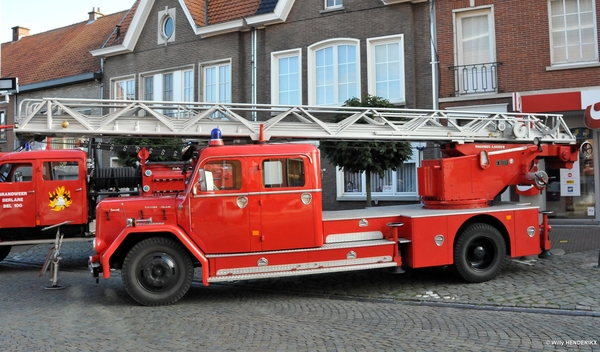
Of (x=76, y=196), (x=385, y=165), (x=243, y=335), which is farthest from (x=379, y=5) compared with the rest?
(x=243, y=335)

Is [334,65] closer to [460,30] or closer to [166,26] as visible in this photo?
[460,30]

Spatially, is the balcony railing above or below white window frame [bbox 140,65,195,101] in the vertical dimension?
below

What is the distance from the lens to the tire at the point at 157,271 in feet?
25.0

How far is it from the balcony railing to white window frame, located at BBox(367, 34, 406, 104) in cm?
158

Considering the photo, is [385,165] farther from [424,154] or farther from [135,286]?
[135,286]

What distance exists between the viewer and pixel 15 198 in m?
11.2

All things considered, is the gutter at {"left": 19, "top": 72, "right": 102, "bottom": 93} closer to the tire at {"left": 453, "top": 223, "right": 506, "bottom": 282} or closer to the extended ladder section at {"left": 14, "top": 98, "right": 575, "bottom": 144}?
the extended ladder section at {"left": 14, "top": 98, "right": 575, "bottom": 144}

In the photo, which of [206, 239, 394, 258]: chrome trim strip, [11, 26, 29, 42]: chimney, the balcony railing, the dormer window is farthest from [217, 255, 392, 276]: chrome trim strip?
[11, 26, 29, 42]: chimney

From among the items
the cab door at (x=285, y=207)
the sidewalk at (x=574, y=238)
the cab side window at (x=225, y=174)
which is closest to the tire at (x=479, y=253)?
the sidewalk at (x=574, y=238)

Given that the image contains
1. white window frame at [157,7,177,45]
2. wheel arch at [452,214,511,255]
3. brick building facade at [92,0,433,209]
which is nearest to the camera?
wheel arch at [452,214,511,255]

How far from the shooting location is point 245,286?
921 centimetres

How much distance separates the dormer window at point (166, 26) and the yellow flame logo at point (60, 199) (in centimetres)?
1185

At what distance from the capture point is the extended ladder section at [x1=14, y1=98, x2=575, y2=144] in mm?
7539

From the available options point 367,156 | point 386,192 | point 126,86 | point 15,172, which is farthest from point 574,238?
point 126,86
